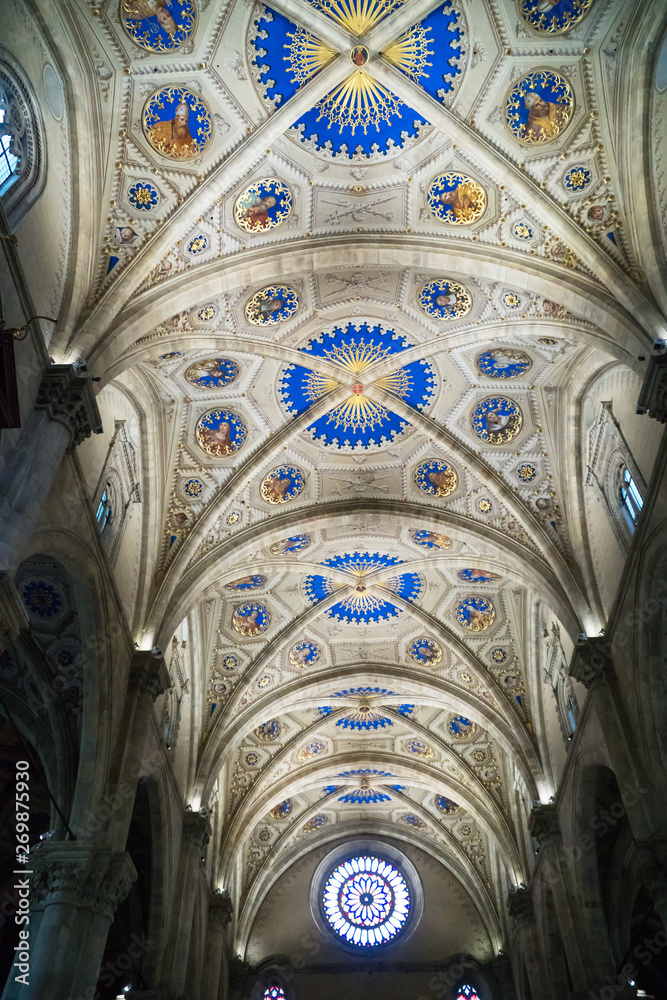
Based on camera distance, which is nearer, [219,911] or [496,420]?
[496,420]

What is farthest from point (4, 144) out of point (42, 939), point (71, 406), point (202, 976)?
point (202, 976)

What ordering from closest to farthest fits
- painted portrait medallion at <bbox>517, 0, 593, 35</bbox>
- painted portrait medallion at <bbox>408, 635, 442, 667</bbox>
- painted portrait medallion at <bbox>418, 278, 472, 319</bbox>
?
painted portrait medallion at <bbox>517, 0, 593, 35</bbox>
painted portrait medallion at <bbox>418, 278, 472, 319</bbox>
painted portrait medallion at <bbox>408, 635, 442, 667</bbox>

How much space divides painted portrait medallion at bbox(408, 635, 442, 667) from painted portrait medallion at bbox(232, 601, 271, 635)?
4.32 metres

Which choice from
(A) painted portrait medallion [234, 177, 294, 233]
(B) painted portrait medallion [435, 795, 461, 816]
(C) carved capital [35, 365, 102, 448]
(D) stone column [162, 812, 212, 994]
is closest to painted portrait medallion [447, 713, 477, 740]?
(B) painted portrait medallion [435, 795, 461, 816]

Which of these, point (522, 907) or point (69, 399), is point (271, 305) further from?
point (522, 907)

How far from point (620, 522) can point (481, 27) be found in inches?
347

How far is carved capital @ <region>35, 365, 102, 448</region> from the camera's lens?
11.5m

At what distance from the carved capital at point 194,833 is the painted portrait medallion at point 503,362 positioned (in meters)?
12.3

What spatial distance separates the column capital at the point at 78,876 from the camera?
12.5m

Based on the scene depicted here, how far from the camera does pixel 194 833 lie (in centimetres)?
2000

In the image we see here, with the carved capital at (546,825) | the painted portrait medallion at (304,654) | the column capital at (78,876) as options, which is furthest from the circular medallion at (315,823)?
the column capital at (78,876)

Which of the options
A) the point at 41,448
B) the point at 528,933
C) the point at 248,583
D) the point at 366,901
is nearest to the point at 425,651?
the point at 248,583

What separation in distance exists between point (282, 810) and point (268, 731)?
188 inches

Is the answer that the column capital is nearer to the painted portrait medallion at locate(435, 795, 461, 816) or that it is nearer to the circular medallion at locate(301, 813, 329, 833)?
the painted portrait medallion at locate(435, 795, 461, 816)
